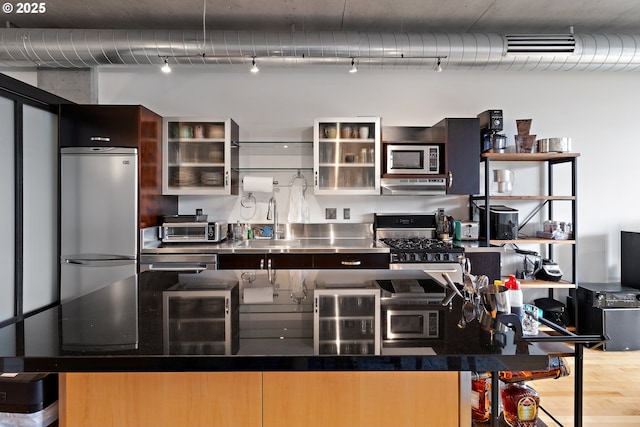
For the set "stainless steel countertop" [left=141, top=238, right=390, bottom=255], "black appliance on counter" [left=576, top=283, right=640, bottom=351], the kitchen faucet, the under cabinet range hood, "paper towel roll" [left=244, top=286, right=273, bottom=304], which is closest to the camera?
"paper towel roll" [left=244, top=286, right=273, bottom=304]

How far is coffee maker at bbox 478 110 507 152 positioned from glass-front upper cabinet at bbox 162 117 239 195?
235 centimetres

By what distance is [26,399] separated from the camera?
1066 mm

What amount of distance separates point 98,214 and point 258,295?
2450 mm

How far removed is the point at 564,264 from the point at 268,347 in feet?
13.8

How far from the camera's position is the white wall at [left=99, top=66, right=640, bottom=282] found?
419 centimetres

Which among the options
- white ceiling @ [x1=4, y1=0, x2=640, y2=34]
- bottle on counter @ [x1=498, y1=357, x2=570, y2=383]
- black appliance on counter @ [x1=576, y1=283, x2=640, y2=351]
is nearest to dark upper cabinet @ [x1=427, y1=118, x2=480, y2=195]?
white ceiling @ [x1=4, y1=0, x2=640, y2=34]

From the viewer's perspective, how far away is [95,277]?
136 inches

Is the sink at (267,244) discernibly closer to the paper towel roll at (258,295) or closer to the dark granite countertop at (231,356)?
the paper towel roll at (258,295)

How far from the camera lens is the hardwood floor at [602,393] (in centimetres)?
245

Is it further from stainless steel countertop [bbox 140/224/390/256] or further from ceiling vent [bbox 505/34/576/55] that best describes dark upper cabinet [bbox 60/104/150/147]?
ceiling vent [bbox 505/34/576/55]

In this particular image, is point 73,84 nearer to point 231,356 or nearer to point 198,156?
Answer: point 198,156

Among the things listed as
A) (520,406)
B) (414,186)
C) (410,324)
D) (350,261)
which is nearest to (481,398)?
Answer: (520,406)

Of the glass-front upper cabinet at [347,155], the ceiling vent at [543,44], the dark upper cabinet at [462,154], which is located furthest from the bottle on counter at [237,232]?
the ceiling vent at [543,44]

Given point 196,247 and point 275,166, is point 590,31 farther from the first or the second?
point 196,247
